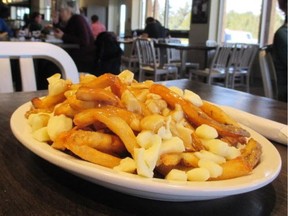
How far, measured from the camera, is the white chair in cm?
123

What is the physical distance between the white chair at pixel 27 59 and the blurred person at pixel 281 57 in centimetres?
115

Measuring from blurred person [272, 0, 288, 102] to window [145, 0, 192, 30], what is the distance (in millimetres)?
4735

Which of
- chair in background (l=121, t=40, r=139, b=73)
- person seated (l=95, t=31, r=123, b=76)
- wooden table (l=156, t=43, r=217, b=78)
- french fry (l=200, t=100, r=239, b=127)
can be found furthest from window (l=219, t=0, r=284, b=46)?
french fry (l=200, t=100, r=239, b=127)

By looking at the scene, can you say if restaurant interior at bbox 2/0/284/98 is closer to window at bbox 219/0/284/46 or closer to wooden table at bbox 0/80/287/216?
window at bbox 219/0/284/46

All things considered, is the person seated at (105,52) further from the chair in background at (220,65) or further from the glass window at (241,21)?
the glass window at (241,21)

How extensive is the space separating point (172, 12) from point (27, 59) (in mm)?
6716

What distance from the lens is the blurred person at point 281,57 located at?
190 centimetres

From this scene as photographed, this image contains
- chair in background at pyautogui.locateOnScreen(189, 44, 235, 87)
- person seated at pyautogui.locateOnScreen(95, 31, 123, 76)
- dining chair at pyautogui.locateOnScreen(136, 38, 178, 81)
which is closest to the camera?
person seated at pyautogui.locateOnScreen(95, 31, 123, 76)

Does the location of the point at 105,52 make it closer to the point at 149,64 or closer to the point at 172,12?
the point at 149,64

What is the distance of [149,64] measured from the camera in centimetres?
494

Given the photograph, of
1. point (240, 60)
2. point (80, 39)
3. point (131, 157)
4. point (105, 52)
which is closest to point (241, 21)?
point (240, 60)

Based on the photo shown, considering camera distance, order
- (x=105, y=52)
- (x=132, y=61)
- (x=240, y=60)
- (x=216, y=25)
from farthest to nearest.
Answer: (x=216, y=25) < (x=132, y=61) < (x=240, y=60) < (x=105, y=52)

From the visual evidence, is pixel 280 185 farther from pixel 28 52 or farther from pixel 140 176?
pixel 28 52

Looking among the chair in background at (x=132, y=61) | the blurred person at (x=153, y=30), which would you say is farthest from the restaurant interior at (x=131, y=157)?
the blurred person at (x=153, y=30)
